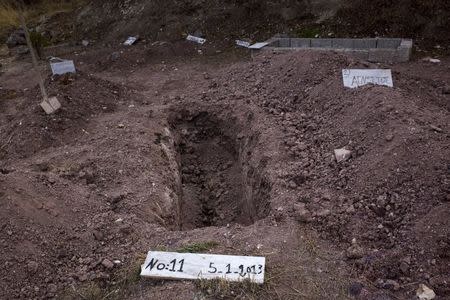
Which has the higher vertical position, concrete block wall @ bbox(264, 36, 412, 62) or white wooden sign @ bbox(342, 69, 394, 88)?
white wooden sign @ bbox(342, 69, 394, 88)

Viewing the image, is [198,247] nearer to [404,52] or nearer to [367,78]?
[367,78]

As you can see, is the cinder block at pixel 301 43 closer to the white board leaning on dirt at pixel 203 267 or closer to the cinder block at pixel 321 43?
the cinder block at pixel 321 43

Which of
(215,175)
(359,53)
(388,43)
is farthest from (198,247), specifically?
(388,43)

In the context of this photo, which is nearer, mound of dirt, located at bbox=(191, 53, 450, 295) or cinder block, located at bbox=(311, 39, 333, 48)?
mound of dirt, located at bbox=(191, 53, 450, 295)

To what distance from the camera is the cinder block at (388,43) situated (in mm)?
7426

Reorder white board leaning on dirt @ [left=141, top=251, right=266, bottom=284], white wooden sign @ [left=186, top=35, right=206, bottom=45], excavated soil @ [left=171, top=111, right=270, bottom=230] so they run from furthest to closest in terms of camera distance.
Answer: white wooden sign @ [left=186, top=35, right=206, bottom=45], excavated soil @ [left=171, top=111, right=270, bottom=230], white board leaning on dirt @ [left=141, top=251, right=266, bottom=284]

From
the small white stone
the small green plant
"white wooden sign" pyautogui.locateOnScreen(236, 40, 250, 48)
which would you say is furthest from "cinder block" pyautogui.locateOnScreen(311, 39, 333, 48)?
the small green plant

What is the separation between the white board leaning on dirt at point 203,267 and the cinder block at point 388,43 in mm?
5590

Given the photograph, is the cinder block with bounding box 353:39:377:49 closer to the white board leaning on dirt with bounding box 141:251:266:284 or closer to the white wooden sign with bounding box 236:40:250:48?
the white wooden sign with bounding box 236:40:250:48

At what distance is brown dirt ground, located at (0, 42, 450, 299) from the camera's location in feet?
10.6

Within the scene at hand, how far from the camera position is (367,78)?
17.6 ft

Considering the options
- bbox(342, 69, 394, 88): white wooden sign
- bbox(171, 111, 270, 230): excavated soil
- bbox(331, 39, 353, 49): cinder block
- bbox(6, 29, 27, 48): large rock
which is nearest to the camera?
bbox(171, 111, 270, 230): excavated soil

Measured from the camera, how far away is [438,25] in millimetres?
7641

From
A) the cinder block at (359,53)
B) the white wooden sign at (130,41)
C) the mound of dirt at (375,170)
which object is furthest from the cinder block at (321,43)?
the white wooden sign at (130,41)
